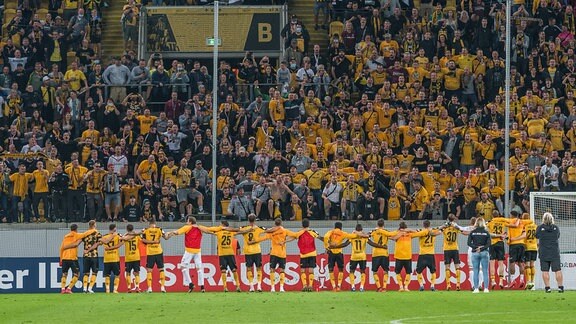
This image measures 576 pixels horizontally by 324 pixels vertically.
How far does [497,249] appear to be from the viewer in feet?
127

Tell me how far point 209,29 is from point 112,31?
3264 mm

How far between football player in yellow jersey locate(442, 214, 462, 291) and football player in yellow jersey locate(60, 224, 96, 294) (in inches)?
339

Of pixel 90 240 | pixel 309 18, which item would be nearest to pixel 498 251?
pixel 90 240

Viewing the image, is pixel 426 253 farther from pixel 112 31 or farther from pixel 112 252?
pixel 112 31

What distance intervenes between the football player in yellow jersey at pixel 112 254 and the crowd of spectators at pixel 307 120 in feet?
6.93

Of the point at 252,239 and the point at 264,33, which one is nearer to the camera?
the point at 252,239

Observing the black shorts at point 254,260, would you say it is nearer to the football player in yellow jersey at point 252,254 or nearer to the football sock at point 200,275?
the football player in yellow jersey at point 252,254

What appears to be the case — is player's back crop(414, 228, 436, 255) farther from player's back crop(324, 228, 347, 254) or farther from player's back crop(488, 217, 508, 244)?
player's back crop(324, 228, 347, 254)

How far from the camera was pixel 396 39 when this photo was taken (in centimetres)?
4759

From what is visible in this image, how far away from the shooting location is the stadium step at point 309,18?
160ft

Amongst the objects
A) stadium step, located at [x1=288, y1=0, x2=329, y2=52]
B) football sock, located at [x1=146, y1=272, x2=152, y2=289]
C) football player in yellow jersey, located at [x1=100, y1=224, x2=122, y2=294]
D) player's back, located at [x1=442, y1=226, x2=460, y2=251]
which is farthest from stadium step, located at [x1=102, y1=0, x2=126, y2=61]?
player's back, located at [x1=442, y1=226, x2=460, y2=251]

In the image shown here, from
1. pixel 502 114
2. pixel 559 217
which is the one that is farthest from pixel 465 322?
pixel 502 114

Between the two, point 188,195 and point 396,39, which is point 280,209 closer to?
point 188,195

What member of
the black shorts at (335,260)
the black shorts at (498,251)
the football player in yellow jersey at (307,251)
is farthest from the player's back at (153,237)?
the black shorts at (498,251)
